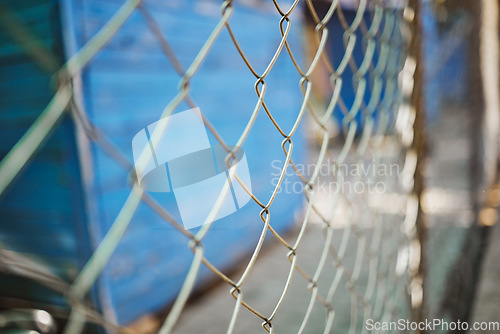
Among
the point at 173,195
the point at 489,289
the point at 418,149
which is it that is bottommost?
the point at 489,289

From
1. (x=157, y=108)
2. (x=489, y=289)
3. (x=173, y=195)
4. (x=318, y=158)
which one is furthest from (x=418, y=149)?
(x=173, y=195)

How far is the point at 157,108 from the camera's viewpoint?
251cm

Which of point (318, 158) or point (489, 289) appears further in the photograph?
point (489, 289)

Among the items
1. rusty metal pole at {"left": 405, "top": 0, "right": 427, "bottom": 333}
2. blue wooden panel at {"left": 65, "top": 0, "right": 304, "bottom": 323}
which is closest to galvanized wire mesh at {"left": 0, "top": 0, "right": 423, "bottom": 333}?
rusty metal pole at {"left": 405, "top": 0, "right": 427, "bottom": 333}

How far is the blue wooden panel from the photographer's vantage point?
216 cm

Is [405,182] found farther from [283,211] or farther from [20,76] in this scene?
[283,211]

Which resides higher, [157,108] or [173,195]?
[157,108]

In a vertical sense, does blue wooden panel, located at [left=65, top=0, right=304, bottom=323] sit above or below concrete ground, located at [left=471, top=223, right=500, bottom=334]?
above

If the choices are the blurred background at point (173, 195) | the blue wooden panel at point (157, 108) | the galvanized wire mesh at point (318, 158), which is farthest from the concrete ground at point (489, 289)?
the blue wooden panel at point (157, 108)

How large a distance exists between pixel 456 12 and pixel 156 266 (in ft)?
8.62

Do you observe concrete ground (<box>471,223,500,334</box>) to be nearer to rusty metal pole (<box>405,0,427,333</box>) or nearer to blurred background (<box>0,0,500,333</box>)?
blurred background (<box>0,0,500,333</box>)

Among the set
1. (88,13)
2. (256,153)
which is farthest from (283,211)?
(88,13)

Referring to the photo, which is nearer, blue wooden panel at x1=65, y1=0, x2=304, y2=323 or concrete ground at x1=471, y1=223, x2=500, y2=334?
concrete ground at x1=471, y1=223, x2=500, y2=334

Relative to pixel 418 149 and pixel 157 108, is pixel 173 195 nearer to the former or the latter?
pixel 157 108
